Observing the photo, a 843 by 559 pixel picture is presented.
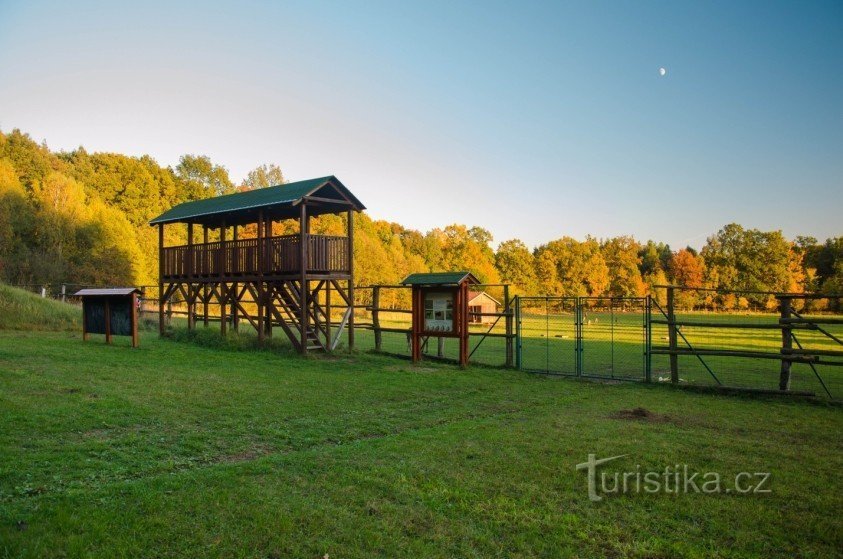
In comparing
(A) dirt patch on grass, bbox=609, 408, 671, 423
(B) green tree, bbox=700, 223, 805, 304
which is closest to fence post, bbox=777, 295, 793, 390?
(A) dirt patch on grass, bbox=609, 408, 671, 423

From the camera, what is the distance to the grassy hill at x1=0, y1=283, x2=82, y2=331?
22.4m

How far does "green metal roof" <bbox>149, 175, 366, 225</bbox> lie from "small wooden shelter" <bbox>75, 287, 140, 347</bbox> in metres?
4.49

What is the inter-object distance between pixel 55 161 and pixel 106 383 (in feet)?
170

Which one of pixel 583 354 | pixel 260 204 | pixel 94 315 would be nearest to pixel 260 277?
pixel 260 204

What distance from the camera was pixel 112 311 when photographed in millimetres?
19281

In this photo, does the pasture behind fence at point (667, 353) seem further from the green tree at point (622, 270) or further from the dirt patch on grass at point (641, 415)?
the green tree at point (622, 270)

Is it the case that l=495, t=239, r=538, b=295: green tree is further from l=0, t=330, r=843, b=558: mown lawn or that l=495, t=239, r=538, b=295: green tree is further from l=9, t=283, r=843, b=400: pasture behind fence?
l=0, t=330, r=843, b=558: mown lawn

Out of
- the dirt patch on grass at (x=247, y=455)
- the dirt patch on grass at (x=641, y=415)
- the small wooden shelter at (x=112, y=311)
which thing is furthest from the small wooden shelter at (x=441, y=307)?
the small wooden shelter at (x=112, y=311)

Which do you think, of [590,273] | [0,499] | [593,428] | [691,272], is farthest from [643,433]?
[691,272]

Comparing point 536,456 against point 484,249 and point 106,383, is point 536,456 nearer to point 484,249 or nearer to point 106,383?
point 106,383

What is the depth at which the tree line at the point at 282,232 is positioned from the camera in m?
41.5

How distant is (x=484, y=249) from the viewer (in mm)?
81250

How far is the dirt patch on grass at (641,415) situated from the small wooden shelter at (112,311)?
1580 cm

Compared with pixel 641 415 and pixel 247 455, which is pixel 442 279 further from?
pixel 247 455
